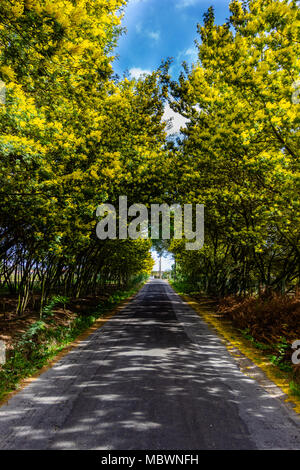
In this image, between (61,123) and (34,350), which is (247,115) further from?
(34,350)

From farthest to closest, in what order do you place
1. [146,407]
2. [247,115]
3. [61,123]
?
1. [247,115]
2. [61,123]
3. [146,407]

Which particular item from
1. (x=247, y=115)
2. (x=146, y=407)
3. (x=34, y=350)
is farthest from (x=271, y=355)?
(x=247, y=115)

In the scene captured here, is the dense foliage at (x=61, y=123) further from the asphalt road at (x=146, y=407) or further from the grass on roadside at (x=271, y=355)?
the grass on roadside at (x=271, y=355)

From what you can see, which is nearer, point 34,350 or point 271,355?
point 34,350

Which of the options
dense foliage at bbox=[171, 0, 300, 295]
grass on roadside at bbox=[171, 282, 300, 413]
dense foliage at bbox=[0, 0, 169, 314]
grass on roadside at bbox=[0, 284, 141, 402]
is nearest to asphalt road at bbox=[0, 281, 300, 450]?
grass on roadside at bbox=[0, 284, 141, 402]

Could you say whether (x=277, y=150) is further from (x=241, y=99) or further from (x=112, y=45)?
(x=112, y=45)

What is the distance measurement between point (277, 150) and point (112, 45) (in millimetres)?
5654

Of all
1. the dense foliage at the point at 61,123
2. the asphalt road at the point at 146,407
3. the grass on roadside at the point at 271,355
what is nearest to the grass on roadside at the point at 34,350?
the asphalt road at the point at 146,407

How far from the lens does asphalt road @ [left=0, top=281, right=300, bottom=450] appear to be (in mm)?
3076

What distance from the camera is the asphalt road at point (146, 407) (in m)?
3.08

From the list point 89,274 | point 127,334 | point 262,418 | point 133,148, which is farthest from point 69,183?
point 89,274

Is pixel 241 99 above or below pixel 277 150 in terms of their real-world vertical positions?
above

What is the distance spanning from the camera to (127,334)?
8.36 meters

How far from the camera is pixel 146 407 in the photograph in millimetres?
3801
